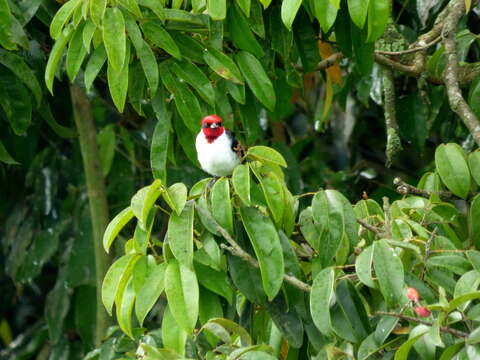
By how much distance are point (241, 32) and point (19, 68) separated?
83 centimetres

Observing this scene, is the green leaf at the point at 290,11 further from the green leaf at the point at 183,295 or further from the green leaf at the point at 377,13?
the green leaf at the point at 183,295

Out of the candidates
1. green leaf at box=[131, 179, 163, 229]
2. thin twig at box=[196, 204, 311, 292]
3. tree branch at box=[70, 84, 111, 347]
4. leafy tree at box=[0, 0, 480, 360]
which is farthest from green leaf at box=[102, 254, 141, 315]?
tree branch at box=[70, 84, 111, 347]

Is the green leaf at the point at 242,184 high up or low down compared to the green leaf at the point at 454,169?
up

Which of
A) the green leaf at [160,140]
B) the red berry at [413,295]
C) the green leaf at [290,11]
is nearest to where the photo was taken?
the red berry at [413,295]

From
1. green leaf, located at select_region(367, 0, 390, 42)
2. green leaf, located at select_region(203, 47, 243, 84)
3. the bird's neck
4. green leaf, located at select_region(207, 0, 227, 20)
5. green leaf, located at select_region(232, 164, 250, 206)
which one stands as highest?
green leaf, located at select_region(207, 0, 227, 20)

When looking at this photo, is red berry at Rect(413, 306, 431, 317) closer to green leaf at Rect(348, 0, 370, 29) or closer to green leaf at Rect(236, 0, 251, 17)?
green leaf at Rect(348, 0, 370, 29)

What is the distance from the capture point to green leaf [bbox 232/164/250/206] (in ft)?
8.94

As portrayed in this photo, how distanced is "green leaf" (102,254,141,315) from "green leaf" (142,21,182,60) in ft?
2.56

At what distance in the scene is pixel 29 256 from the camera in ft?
16.3

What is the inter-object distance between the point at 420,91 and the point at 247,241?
1788mm

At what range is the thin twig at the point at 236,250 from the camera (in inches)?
107

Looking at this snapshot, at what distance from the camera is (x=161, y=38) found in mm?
3309

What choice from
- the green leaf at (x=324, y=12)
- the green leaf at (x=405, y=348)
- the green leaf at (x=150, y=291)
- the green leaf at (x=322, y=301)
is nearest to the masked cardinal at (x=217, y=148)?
the green leaf at (x=324, y=12)

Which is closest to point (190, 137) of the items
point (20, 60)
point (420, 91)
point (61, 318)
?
point (20, 60)
